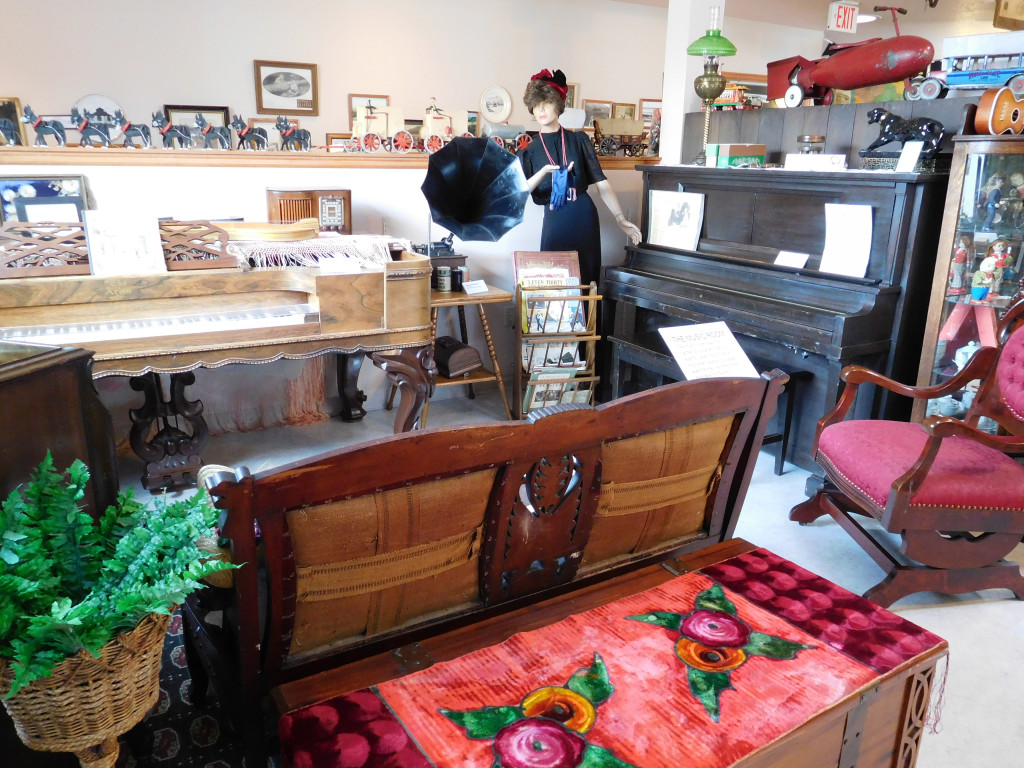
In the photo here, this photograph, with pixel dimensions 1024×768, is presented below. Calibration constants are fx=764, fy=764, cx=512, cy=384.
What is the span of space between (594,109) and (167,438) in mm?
6100

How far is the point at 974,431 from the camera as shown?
2121 mm

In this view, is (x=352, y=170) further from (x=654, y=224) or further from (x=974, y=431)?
(x=974, y=431)

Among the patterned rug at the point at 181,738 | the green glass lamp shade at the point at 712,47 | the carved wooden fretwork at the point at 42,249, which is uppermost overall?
the green glass lamp shade at the point at 712,47

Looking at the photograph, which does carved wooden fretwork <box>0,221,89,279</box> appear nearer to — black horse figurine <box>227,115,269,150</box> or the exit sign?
black horse figurine <box>227,115,269,150</box>

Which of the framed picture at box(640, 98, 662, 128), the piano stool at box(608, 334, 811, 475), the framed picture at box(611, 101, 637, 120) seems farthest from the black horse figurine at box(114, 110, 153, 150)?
the framed picture at box(640, 98, 662, 128)

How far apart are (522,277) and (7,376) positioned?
2.55m

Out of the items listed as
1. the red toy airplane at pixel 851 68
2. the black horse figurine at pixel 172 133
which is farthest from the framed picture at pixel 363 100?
the red toy airplane at pixel 851 68

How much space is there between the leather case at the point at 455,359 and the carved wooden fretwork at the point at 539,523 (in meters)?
2.27

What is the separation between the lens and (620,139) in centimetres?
428

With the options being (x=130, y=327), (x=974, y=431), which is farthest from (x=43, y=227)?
(x=974, y=431)

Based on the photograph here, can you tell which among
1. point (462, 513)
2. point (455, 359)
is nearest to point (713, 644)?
point (462, 513)

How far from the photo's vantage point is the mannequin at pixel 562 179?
363 cm

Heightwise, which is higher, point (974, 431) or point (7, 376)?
point (7, 376)

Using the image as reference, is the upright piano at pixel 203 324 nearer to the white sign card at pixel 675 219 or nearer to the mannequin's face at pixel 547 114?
the mannequin's face at pixel 547 114
